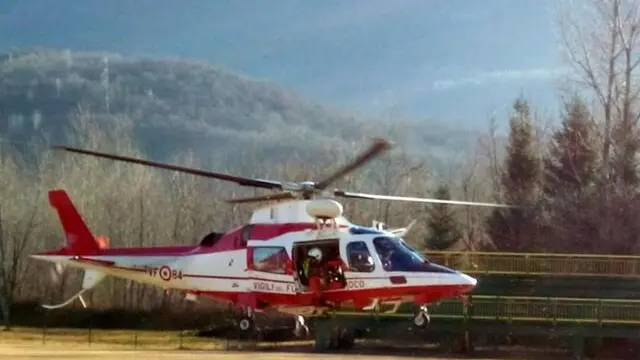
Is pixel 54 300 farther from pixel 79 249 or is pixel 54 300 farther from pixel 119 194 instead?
pixel 79 249

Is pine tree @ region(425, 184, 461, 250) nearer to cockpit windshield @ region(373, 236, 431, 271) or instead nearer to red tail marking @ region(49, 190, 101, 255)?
red tail marking @ region(49, 190, 101, 255)

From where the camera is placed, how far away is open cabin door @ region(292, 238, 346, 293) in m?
23.7

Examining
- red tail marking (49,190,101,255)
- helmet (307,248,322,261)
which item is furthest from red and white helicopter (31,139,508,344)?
red tail marking (49,190,101,255)

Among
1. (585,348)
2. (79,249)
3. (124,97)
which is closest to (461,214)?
(585,348)

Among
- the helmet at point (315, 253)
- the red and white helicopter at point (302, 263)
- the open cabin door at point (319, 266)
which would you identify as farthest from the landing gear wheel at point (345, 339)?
the helmet at point (315, 253)

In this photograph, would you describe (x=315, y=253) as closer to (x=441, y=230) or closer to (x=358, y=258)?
(x=358, y=258)

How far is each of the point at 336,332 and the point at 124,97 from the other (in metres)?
133

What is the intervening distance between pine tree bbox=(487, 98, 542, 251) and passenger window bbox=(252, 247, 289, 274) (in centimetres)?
3106

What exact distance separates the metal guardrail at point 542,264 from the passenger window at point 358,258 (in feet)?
68.9

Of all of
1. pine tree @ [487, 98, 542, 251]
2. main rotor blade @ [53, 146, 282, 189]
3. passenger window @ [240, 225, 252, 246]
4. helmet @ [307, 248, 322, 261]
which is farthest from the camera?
pine tree @ [487, 98, 542, 251]

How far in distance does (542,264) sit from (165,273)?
22652 millimetres

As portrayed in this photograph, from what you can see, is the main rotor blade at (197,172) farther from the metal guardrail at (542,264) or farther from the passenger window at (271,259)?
the metal guardrail at (542,264)

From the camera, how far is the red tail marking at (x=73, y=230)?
27688 mm

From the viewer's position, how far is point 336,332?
131 feet
